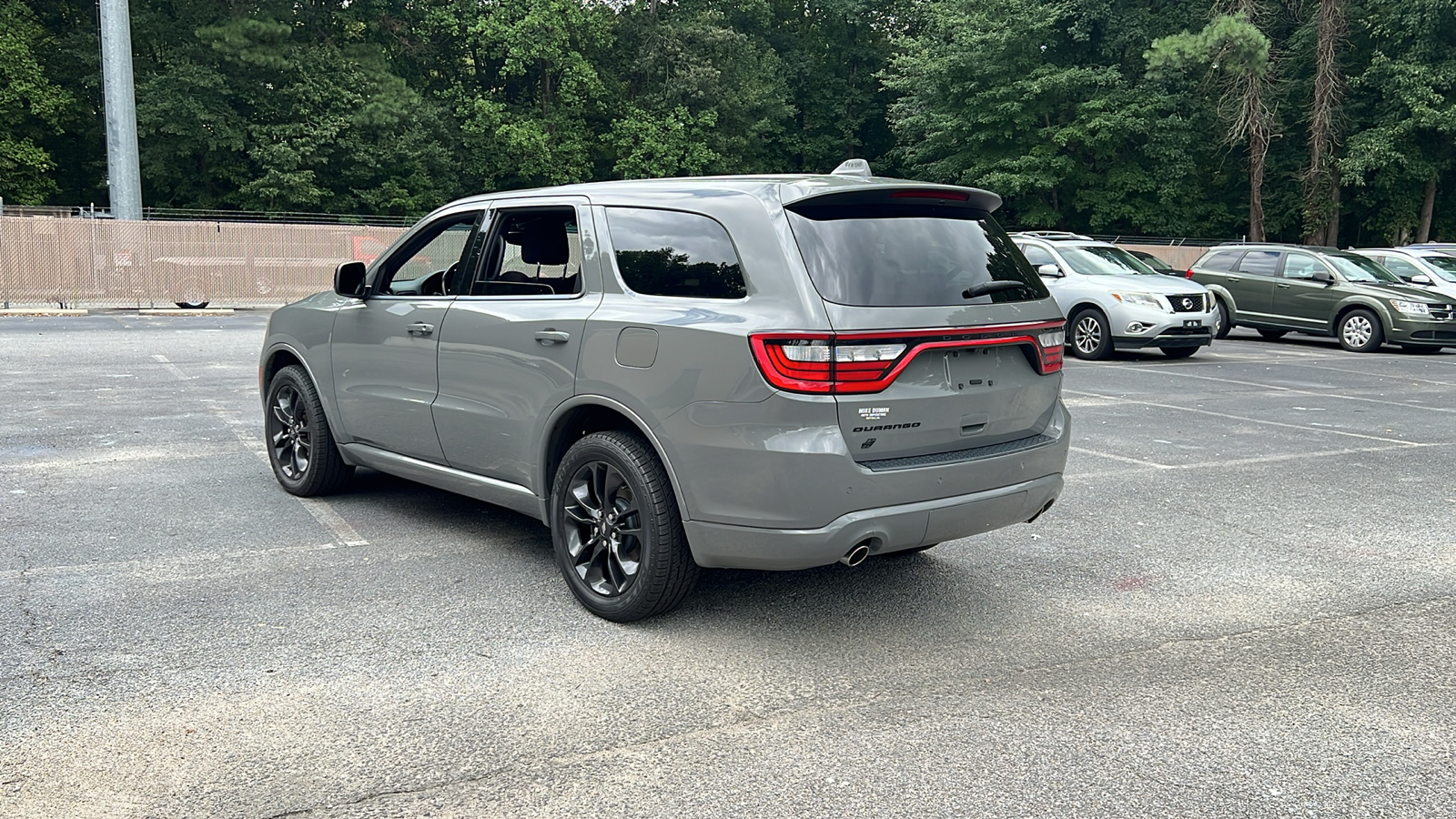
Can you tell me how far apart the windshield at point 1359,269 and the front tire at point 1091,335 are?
18.2 ft

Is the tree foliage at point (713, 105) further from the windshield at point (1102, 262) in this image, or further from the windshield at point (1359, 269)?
the windshield at point (1102, 262)

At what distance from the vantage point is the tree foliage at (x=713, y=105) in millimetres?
39594

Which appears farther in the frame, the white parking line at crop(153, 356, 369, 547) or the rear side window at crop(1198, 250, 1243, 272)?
the rear side window at crop(1198, 250, 1243, 272)

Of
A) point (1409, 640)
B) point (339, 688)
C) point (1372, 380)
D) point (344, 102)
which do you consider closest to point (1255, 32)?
point (1372, 380)

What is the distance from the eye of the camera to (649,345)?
4.36 metres

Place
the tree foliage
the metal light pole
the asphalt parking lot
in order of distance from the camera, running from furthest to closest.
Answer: the tree foliage < the metal light pole < the asphalt parking lot

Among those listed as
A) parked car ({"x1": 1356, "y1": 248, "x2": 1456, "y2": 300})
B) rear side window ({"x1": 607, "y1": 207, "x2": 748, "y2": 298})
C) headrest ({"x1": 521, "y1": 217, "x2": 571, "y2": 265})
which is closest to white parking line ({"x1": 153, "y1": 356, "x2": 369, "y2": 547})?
headrest ({"x1": 521, "y1": 217, "x2": 571, "y2": 265})

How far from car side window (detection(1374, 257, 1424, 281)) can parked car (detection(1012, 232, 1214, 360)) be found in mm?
6229

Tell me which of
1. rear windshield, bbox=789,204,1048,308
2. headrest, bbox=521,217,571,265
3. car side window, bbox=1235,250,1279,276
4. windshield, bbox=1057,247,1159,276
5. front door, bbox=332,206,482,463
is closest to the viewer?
rear windshield, bbox=789,204,1048,308

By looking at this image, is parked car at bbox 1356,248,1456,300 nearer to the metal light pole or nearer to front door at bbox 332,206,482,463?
front door at bbox 332,206,482,463

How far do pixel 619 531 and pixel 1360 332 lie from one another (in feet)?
58.3

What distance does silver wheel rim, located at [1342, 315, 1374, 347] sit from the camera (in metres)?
18.7

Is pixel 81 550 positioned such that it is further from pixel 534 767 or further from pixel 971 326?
pixel 971 326

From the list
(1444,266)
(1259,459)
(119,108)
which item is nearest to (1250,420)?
(1259,459)
